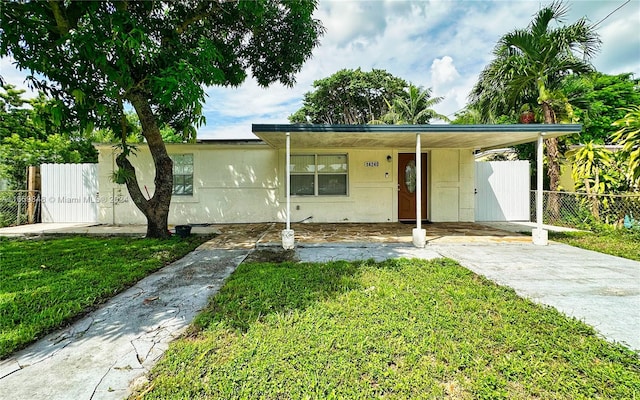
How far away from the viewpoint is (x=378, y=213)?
9188 mm

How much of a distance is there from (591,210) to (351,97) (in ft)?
66.0

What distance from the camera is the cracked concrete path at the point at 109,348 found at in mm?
1909

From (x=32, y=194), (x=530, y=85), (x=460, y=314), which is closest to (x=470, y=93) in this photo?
(x=530, y=85)

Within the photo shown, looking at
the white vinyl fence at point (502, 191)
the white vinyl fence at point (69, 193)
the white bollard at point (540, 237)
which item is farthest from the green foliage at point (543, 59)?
the white vinyl fence at point (69, 193)

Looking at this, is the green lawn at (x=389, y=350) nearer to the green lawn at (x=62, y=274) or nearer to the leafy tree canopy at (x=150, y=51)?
the green lawn at (x=62, y=274)

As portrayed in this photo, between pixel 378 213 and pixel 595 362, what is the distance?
7.09 metres

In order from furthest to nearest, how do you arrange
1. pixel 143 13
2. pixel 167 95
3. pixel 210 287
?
pixel 143 13 < pixel 167 95 < pixel 210 287

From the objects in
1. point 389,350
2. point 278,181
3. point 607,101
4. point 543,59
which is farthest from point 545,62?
point 607,101

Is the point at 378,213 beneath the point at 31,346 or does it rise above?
above

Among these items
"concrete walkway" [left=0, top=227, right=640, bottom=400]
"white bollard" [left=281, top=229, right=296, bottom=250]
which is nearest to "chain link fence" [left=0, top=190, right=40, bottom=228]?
"concrete walkway" [left=0, top=227, right=640, bottom=400]

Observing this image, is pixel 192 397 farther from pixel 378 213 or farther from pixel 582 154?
pixel 582 154

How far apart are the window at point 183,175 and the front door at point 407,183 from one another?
6821 millimetres

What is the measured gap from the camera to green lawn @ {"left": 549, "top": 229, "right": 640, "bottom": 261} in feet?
18.1

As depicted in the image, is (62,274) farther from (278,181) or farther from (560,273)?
(560,273)
